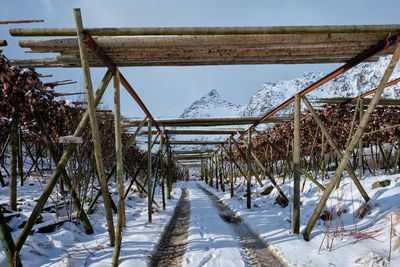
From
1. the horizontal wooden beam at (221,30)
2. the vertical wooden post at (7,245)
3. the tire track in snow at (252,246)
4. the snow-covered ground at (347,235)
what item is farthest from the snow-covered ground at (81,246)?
the horizontal wooden beam at (221,30)

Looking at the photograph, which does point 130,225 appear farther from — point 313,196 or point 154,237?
point 313,196

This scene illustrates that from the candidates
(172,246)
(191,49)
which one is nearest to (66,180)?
(172,246)

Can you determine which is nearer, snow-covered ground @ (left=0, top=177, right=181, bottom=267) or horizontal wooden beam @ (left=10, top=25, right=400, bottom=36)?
horizontal wooden beam @ (left=10, top=25, right=400, bottom=36)

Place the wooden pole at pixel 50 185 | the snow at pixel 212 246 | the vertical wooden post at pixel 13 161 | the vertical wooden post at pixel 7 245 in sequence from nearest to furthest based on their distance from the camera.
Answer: the vertical wooden post at pixel 7 245 < the wooden pole at pixel 50 185 < the snow at pixel 212 246 < the vertical wooden post at pixel 13 161

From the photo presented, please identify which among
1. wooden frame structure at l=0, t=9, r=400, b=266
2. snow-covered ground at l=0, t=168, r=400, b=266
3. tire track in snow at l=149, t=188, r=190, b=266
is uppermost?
wooden frame structure at l=0, t=9, r=400, b=266

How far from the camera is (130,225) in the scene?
531cm

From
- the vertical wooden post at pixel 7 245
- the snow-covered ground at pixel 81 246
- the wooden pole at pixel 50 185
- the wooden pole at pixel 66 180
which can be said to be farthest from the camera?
the wooden pole at pixel 66 180

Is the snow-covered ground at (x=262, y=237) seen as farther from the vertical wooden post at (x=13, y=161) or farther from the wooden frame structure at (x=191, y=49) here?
the vertical wooden post at (x=13, y=161)

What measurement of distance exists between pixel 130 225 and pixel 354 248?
4.84 m

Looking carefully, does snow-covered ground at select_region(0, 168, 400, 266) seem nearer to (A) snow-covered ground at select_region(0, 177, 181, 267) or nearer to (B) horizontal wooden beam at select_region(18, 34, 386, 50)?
(A) snow-covered ground at select_region(0, 177, 181, 267)

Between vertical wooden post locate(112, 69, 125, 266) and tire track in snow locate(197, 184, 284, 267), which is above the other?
vertical wooden post locate(112, 69, 125, 266)

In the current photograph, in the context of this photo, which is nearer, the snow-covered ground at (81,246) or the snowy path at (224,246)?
the snow-covered ground at (81,246)

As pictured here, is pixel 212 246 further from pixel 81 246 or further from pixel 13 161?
pixel 13 161

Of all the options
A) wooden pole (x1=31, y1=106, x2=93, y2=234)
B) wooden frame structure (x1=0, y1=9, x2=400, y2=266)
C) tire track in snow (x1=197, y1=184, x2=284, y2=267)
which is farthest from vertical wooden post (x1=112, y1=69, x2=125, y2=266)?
tire track in snow (x1=197, y1=184, x2=284, y2=267)
